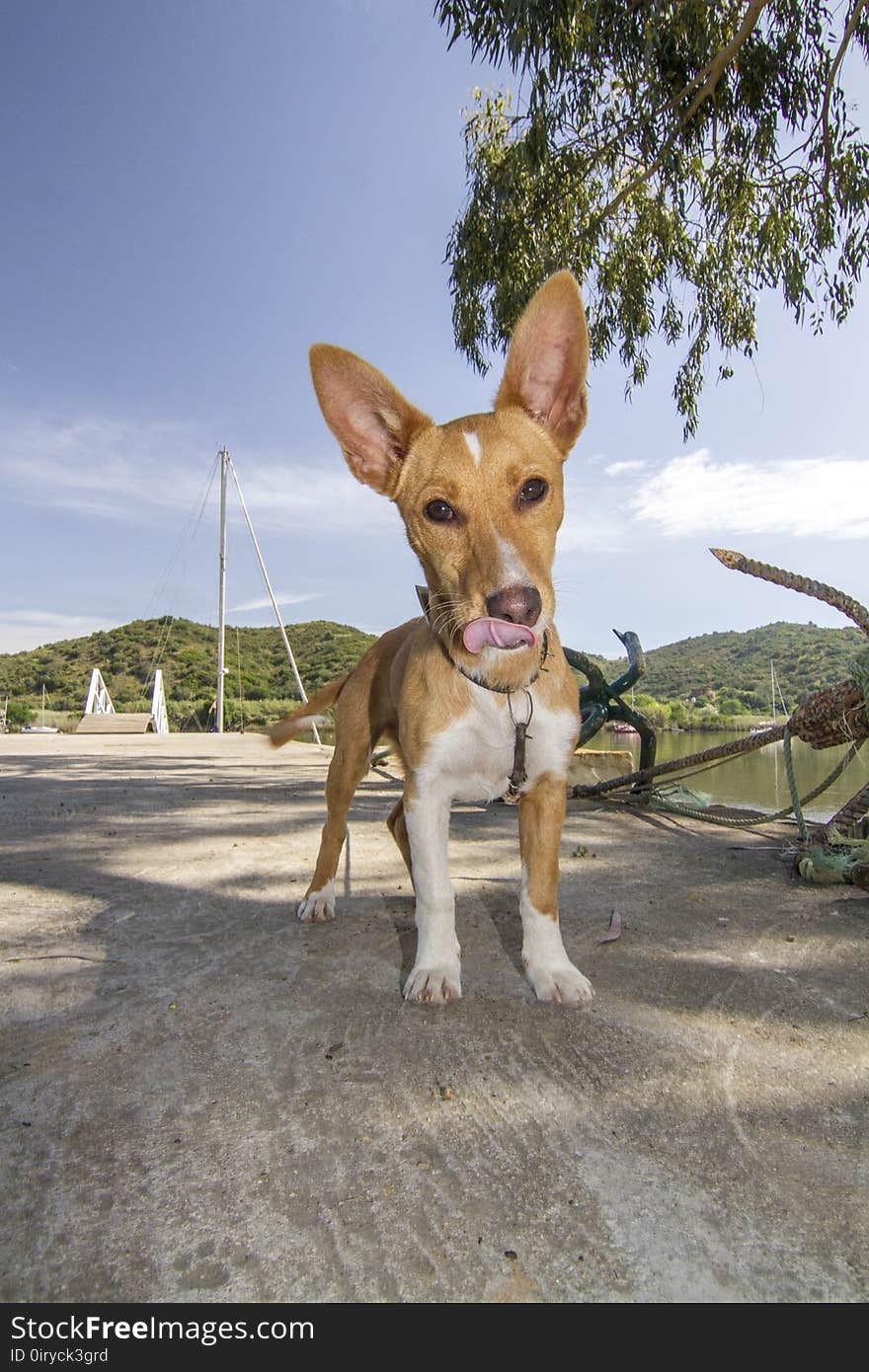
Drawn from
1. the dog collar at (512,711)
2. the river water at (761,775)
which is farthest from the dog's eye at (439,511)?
the river water at (761,775)

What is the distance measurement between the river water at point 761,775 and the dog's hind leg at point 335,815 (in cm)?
223

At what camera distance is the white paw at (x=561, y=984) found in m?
1.98

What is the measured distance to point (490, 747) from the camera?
2156 millimetres

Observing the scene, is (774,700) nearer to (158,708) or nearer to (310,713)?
(310,713)

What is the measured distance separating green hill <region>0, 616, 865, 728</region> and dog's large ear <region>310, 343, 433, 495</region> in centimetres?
173

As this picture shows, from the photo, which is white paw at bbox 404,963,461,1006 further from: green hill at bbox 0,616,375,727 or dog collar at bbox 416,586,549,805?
green hill at bbox 0,616,375,727

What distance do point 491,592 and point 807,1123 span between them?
1.24 meters

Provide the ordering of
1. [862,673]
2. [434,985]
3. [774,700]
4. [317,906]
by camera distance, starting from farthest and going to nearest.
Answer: [774,700]
[862,673]
[317,906]
[434,985]

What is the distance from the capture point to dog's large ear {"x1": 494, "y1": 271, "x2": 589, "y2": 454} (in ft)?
7.54

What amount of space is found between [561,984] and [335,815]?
3.74ft

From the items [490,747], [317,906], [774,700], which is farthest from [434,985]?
[774,700]

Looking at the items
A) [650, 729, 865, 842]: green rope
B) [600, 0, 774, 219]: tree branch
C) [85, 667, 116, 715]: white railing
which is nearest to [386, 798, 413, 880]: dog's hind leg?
[650, 729, 865, 842]: green rope
